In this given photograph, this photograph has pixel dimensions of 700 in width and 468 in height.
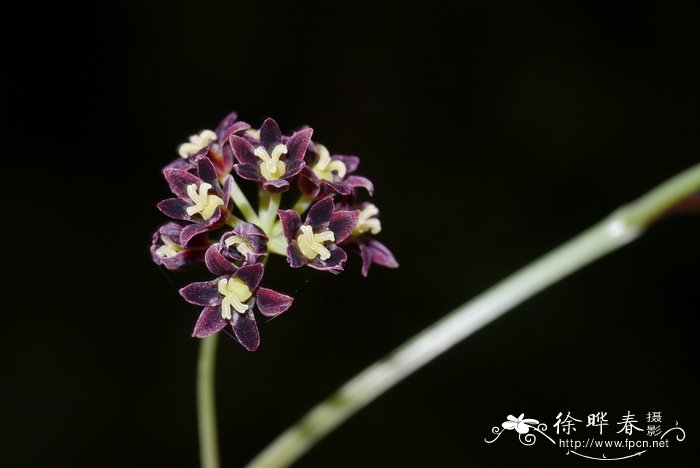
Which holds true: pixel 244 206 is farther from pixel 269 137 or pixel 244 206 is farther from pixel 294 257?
pixel 294 257

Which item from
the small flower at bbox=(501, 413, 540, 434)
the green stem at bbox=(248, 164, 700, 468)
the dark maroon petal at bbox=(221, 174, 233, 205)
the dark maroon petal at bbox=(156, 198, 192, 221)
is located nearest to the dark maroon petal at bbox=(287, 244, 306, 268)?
the dark maroon petal at bbox=(221, 174, 233, 205)

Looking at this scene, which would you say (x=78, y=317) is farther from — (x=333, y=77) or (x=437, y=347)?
(x=437, y=347)

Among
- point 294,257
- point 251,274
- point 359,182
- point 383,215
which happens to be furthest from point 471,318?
point 383,215

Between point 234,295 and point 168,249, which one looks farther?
point 168,249

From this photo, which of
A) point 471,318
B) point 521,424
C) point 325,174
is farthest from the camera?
point 521,424

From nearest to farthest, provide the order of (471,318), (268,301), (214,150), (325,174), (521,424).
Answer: (268,301)
(325,174)
(214,150)
(471,318)
(521,424)

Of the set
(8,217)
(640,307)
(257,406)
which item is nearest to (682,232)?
(640,307)

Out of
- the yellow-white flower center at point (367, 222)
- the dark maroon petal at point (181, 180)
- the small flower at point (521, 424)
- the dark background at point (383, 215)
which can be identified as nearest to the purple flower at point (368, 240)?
the yellow-white flower center at point (367, 222)
